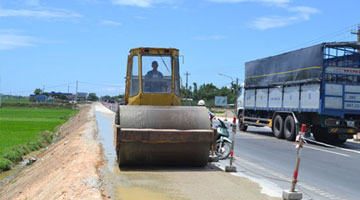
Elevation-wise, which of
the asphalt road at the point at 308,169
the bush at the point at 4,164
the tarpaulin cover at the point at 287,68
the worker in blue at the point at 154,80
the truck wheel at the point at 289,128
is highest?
the tarpaulin cover at the point at 287,68

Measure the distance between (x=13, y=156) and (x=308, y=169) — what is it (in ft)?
43.3

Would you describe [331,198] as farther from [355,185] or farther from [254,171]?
[254,171]

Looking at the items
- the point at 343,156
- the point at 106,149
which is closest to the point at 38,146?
the point at 106,149

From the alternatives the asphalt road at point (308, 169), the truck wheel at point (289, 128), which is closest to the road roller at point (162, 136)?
the asphalt road at point (308, 169)

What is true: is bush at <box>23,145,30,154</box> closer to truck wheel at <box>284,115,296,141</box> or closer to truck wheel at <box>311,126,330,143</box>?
truck wheel at <box>284,115,296,141</box>

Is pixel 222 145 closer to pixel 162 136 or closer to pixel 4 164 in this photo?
pixel 162 136

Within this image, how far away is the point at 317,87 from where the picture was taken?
1764cm

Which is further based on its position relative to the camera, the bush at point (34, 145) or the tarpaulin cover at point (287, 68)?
the bush at point (34, 145)

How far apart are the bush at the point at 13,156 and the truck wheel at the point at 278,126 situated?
1211cm

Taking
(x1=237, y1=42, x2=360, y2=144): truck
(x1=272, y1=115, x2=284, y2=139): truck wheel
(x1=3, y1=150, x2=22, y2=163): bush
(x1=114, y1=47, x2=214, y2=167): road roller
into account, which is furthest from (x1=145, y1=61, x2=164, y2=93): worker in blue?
(x1=272, y1=115, x2=284, y2=139): truck wheel

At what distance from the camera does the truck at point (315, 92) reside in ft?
57.6

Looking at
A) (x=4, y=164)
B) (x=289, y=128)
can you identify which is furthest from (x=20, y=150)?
(x=289, y=128)

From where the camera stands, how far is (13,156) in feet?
62.7

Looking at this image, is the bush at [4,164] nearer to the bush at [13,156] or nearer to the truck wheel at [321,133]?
the bush at [13,156]
